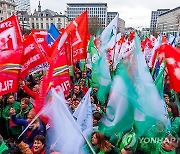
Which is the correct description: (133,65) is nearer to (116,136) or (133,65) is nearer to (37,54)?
(116,136)

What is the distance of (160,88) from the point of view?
406cm

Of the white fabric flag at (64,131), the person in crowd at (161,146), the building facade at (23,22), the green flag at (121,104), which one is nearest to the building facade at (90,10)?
the building facade at (23,22)

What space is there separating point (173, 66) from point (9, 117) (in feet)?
8.86

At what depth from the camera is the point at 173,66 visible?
4.05 meters

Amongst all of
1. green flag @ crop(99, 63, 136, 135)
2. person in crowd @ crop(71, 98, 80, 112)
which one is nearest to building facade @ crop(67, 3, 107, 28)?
person in crowd @ crop(71, 98, 80, 112)

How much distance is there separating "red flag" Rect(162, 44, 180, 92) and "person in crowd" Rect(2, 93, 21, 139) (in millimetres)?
2516

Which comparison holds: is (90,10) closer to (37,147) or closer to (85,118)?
(85,118)

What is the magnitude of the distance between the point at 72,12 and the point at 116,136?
138 m

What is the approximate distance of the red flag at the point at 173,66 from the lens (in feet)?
12.9

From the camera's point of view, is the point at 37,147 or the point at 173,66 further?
the point at 173,66

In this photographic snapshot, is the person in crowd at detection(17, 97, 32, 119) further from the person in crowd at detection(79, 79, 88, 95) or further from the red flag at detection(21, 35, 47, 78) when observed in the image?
the person in crowd at detection(79, 79, 88, 95)

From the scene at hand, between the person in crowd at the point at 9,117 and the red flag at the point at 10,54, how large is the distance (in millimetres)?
489

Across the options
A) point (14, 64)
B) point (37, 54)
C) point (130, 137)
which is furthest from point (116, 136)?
point (37, 54)

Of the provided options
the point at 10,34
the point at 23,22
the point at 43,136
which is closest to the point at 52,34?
the point at 10,34
